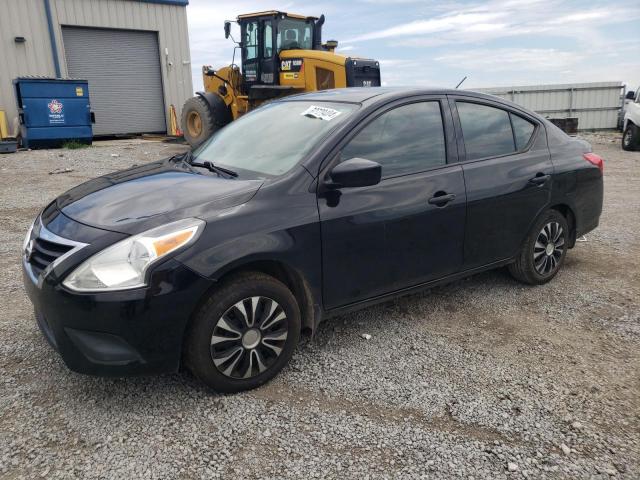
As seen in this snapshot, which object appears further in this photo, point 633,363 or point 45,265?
point 633,363

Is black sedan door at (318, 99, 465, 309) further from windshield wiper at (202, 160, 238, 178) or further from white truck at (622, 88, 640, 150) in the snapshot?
white truck at (622, 88, 640, 150)

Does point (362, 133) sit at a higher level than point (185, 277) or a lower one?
higher

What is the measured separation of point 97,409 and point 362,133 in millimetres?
2121

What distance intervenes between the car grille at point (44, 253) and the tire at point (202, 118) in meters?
10.3

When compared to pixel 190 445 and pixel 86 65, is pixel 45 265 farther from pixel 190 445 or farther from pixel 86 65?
pixel 86 65

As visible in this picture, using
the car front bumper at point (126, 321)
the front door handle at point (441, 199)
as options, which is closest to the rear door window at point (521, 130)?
the front door handle at point (441, 199)

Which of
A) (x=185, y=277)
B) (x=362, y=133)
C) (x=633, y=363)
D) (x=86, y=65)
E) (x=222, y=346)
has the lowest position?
(x=633, y=363)

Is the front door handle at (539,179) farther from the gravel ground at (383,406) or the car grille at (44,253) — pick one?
the car grille at (44,253)

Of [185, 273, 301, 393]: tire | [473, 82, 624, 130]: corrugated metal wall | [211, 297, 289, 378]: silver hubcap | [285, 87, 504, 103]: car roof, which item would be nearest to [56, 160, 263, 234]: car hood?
[185, 273, 301, 393]: tire

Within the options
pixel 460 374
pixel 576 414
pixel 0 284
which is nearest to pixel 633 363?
pixel 576 414

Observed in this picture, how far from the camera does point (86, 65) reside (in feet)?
56.9

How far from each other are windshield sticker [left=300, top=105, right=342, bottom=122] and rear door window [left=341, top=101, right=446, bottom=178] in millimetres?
235

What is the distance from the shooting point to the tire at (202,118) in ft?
43.1

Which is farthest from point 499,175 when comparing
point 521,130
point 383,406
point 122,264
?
point 122,264
